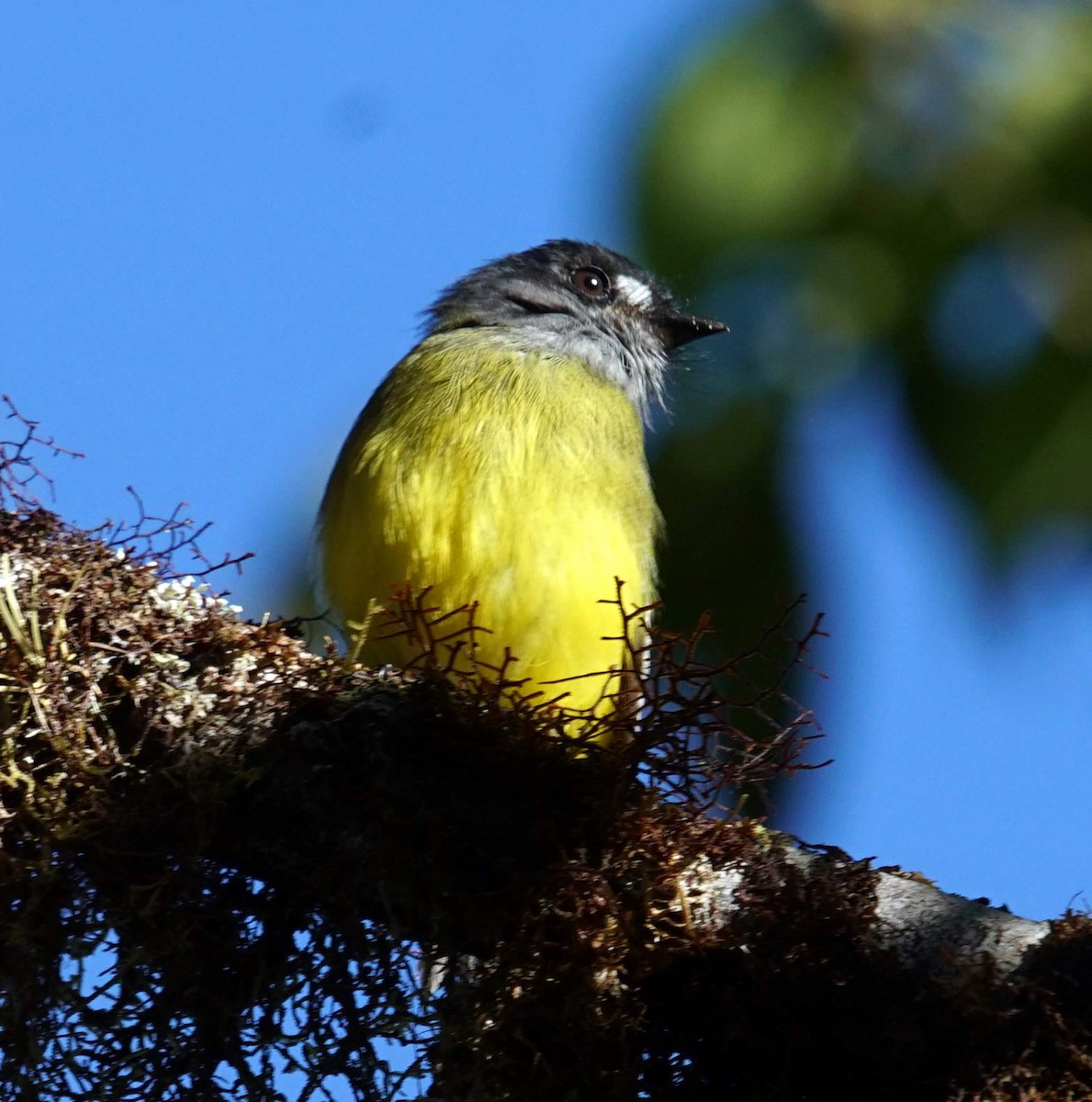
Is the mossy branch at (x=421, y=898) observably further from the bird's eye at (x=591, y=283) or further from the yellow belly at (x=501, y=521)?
the bird's eye at (x=591, y=283)

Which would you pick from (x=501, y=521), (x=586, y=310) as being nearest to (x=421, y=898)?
(x=501, y=521)

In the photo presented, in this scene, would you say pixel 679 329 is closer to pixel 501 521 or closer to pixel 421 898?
pixel 501 521

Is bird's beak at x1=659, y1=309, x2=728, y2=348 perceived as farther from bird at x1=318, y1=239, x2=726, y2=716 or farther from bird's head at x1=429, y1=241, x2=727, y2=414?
bird at x1=318, y1=239, x2=726, y2=716

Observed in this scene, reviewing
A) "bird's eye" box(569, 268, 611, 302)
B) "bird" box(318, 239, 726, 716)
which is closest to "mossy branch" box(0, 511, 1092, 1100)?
"bird" box(318, 239, 726, 716)

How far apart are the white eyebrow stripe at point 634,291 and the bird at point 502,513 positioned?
0.60 m

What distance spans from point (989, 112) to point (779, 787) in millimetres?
1501

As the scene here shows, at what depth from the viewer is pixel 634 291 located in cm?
502

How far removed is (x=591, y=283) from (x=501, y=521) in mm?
1515

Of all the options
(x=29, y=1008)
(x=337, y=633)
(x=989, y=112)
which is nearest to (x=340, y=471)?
(x=337, y=633)

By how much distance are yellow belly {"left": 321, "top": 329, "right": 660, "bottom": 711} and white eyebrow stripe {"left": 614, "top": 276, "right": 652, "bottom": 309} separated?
3.15 feet

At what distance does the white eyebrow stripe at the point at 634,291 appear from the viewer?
16.4 ft

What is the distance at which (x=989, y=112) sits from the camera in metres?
2.55

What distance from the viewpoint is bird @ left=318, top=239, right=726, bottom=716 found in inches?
143

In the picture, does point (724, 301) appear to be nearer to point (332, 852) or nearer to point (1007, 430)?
point (1007, 430)
